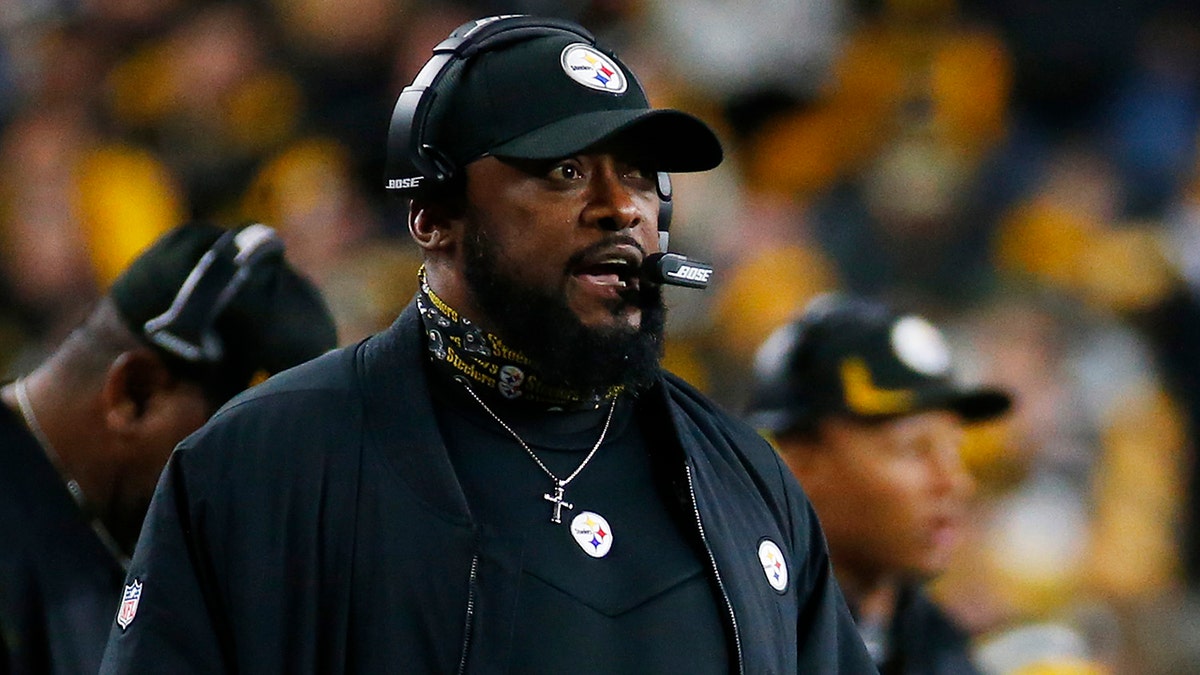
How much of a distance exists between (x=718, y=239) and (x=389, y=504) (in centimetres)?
595

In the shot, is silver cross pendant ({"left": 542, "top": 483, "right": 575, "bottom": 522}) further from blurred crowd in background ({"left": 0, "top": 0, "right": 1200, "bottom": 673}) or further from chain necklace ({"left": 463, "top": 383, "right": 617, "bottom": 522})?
blurred crowd in background ({"left": 0, "top": 0, "right": 1200, "bottom": 673})

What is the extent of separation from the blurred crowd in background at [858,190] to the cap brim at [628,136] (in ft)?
14.7

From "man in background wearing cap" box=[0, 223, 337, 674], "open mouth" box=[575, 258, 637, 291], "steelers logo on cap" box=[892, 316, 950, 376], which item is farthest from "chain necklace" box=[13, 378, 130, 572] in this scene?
"steelers logo on cap" box=[892, 316, 950, 376]

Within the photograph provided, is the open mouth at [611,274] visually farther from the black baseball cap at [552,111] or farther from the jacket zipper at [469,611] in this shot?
the jacket zipper at [469,611]

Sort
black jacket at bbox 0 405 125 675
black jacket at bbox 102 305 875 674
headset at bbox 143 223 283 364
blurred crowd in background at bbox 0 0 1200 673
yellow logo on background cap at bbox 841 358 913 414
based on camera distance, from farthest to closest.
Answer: blurred crowd in background at bbox 0 0 1200 673 → yellow logo on background cap at bbox 841 358 913 414 → headset at bbox 143 223 283 364 → black jacket at bbox 0 405 125 675 → black jacket at bbox 102 305 875 674

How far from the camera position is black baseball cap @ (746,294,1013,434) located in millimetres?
4570

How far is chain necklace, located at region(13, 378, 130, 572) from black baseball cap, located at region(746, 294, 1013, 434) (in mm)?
1661

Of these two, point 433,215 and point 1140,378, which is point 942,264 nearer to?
point 1140,378

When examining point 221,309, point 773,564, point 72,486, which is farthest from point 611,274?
point 72,486

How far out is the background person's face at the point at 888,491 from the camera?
4.43 m

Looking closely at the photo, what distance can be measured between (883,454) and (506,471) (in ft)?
6.55

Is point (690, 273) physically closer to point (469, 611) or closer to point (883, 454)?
point (469, 611)

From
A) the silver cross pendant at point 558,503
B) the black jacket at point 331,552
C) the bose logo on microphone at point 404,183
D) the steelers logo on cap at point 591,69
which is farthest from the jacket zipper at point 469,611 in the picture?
the steelers logo on cap at point 591,69

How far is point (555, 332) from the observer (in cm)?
270
